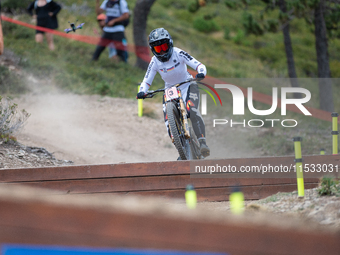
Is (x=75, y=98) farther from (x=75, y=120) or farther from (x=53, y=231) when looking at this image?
(x=53, y=231)

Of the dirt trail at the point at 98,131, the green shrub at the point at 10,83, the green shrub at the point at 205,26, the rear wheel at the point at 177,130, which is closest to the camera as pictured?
the rear wheel at the point at 177,130

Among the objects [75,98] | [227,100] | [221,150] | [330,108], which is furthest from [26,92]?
[330,108]

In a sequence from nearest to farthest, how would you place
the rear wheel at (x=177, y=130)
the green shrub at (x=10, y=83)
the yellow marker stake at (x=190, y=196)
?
the yellow marker stake at (x=190, y=196), the rear wheel at (x=177, y=130), the green shrub at (x=10, y=83)

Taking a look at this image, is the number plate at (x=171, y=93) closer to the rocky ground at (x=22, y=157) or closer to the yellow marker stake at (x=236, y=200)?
the yellow marker stake at (x=236, y=200)

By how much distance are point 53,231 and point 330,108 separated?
1439cm

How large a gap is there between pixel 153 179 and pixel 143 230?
3.90m

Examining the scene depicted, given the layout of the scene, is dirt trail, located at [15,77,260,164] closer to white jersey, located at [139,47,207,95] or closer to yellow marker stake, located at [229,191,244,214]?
white jersey, located at [139,47,207,95]

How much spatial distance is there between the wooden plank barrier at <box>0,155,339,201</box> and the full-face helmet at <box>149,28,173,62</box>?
1.93 metres

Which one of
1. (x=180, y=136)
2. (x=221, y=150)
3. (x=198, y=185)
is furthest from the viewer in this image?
(x=221, y=150)

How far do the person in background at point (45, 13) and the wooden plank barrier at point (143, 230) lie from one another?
44.8 ft

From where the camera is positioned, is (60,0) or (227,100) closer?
(227,100)

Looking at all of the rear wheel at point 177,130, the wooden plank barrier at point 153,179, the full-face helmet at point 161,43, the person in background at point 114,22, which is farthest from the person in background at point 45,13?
the wooden plank barrier at point 153,179

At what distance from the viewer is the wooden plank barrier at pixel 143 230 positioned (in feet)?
4.06

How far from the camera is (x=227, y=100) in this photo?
1499 centimetres
